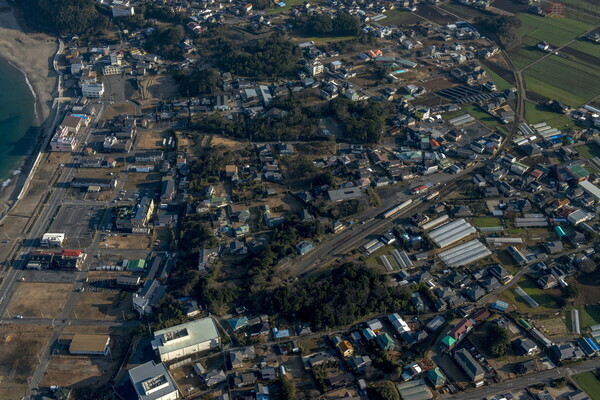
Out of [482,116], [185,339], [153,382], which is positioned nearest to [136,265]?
[185,339]

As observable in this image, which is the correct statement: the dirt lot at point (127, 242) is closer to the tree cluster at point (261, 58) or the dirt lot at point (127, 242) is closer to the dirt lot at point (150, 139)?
the dirt lot at point (150, 139)

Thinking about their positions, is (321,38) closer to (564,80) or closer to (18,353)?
(564,80)

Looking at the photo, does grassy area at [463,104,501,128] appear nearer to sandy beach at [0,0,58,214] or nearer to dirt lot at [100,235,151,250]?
dirt lot at [100,235,151,250]

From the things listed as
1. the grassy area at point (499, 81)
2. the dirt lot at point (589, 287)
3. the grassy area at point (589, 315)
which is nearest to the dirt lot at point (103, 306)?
the grassy area at point (589, 315)

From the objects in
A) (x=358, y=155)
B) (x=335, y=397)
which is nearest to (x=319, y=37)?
(x=358, y=155)

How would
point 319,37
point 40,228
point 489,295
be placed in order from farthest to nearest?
point 319,37
point 40,228
point 489,295

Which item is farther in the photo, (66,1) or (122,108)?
(66,1)

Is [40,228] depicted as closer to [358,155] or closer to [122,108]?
[122,108]

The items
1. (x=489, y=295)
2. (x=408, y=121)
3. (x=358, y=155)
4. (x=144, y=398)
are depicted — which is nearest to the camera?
(x=144, y=398)
